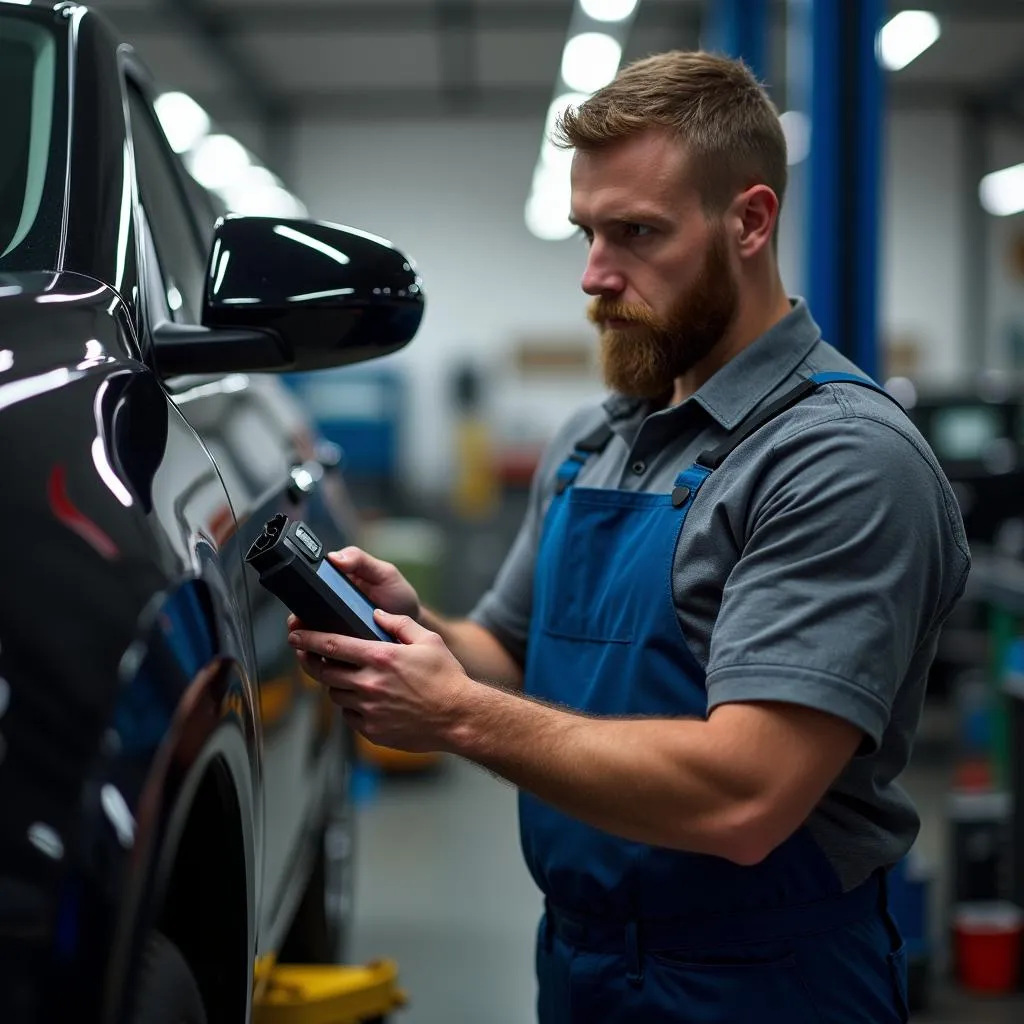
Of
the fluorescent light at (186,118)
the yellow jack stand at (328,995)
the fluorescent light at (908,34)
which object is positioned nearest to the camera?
the yellow jack stand at (328,995)

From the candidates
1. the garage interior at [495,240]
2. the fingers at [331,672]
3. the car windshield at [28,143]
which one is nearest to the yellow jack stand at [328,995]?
the fingers at [331,672]

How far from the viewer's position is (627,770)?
1255 millimetres

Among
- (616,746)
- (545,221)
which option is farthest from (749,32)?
(545,221)

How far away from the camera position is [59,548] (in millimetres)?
863

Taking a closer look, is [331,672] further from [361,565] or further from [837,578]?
[837,578]

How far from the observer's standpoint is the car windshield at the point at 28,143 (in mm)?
1272

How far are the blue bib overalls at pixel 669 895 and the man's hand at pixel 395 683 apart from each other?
25cm

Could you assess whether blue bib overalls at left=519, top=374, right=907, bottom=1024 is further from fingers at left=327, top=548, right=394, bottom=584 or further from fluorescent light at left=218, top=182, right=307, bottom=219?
fluorescent light at left=218, top=182, right=307, bottom=219

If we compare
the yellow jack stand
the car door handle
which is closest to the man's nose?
the car door handle

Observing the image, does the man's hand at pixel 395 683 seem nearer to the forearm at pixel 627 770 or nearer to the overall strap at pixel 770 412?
the forearm at pixel 627 770

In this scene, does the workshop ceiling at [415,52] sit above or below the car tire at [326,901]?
above

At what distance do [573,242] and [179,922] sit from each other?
12.6m

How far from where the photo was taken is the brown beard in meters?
1.54

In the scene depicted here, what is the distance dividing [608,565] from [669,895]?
38 centimetres
